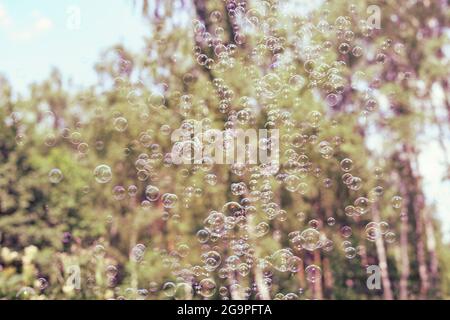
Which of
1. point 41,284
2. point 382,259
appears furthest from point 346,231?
point 41,284

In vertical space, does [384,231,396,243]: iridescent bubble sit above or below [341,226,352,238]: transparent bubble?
below

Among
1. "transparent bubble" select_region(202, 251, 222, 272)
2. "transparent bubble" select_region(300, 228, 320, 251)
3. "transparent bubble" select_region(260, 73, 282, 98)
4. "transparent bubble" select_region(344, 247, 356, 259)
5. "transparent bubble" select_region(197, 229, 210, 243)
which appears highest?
"transparent bubble" select_region(260, 73, 282, 98)

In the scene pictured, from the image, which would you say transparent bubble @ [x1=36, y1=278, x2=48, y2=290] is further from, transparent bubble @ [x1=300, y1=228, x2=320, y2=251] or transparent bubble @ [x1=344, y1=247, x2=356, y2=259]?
transparent bubble @ [x1=344, y1=247, x2=356, y2=259]

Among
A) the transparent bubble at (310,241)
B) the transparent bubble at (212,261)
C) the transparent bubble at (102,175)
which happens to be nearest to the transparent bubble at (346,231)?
the transparent bubble at (310,241)

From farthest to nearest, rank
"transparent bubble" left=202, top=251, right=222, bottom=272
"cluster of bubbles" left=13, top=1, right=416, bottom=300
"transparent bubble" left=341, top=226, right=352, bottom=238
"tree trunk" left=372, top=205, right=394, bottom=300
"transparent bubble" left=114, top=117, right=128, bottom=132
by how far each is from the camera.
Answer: "transparent bubble" left=341, top=226, right=352, bottom=238 < "tree trunk" left=372, top=205, right=394, bottom=300 < "transparent bubble" left=114, top=117, right=128, bottom=132 < "cluster of bubbles" left=13, top=1, right=416, bottom=300 < "transparent bubble" left=202, top=251, right=222, bottom=272

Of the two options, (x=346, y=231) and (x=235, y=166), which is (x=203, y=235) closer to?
(x=235, y=166)

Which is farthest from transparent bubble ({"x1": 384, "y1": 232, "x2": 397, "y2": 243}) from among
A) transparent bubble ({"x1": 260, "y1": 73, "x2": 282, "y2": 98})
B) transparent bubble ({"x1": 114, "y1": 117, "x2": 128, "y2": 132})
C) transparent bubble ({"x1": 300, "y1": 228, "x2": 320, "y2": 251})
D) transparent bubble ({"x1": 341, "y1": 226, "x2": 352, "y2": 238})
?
transparent bubble ({"x1": 114, "y1": 117, "x2": 128, "y2": 132})

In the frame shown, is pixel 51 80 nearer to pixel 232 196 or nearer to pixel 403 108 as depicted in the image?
pixel 232 196

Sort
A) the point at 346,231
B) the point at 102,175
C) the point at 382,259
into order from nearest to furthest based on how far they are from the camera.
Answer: the point at 102,175 < the point at 382,259 < the point at 346,231

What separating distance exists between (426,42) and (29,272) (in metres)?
6.43

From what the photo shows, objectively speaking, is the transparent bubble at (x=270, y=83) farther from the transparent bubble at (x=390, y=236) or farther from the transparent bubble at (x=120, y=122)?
the transparent bubble at (x=390, y=236)

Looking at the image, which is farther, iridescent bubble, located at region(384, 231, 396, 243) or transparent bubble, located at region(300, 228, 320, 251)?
iridescent bubble, located at region(384, 231, 396, 243)

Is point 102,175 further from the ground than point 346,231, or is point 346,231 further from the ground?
point 102,175

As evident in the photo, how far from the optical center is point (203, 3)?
221 inches
